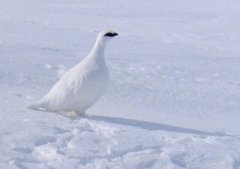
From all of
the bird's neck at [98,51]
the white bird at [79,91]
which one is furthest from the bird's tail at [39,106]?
the bird's neck at [98,51]

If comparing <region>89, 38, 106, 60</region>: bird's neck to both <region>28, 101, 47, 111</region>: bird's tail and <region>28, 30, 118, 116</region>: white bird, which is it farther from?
<region>28, 101, 47, 111</region>: bird's tail

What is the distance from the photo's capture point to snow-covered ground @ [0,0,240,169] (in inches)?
143

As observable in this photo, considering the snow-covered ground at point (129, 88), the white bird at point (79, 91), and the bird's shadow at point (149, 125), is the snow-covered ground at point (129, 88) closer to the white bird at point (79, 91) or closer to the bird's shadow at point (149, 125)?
the bird's shadow at point (149, 125)

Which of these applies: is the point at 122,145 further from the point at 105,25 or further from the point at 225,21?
the point at 225,21

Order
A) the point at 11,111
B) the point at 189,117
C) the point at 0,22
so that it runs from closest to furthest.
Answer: the point at 11,111 → the point at 189,117 → the point at 0,22

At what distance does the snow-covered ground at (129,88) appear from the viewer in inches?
143

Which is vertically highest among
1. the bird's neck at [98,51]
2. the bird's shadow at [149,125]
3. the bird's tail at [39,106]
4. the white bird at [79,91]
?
the bird's neck at [98,51]

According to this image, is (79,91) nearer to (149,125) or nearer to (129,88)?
(149,125)

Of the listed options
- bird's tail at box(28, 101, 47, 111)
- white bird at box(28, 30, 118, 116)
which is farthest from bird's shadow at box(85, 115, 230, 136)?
bird's tail at box(28, 101, 47, 111)

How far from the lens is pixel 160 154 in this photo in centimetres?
369

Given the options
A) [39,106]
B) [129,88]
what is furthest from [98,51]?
[129,88]

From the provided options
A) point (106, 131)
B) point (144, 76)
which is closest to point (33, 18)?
point (144, 76)

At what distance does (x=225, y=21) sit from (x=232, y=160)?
7631 millimetres

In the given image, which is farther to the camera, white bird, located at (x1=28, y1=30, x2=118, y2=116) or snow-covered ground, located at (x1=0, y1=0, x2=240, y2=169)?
white bird, located at (x1=28, y1=30, x2=118, y2=116)
